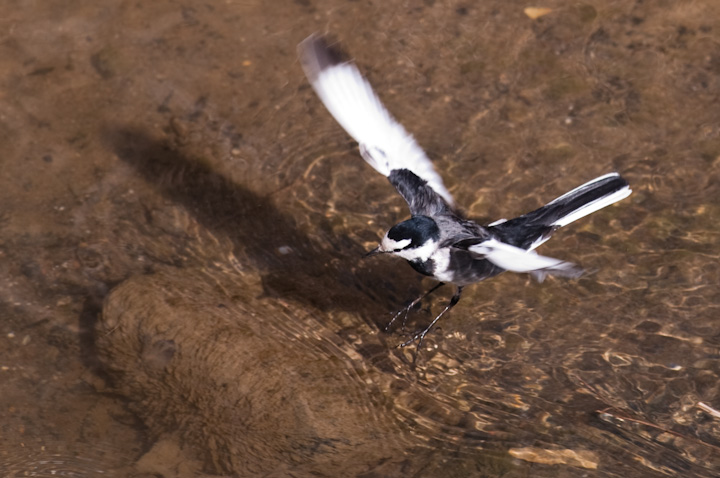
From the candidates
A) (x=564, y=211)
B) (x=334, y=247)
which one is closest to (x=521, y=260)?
(x=564, y=211)

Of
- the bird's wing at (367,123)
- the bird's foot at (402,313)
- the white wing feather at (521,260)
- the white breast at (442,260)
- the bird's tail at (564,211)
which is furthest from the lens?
the bird's foot at (402,313)

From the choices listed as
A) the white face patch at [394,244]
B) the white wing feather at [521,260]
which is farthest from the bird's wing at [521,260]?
the white face patch at [394,244]

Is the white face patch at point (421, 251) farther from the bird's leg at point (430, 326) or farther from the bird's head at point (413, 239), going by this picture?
the bird's leg at point (430, 326)

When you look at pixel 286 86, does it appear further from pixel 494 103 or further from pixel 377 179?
pixel 494 103

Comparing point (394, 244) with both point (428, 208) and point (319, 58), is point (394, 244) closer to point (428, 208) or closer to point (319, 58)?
point (428, 208)

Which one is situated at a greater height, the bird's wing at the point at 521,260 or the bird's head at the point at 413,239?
the bird's wing at the point at 521,260

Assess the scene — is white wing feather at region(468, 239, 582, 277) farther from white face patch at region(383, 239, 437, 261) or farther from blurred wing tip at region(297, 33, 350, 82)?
blurred wing tip at region(297, 33, 350, 82)

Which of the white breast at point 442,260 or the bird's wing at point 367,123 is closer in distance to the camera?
the white breast at point 442,260

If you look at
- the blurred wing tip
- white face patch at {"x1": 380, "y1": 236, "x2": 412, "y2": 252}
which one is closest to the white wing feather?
white face patch at {"x1": 380, "y1": 236, "x2": 412, "y2": 252}

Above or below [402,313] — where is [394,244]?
above
